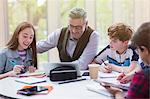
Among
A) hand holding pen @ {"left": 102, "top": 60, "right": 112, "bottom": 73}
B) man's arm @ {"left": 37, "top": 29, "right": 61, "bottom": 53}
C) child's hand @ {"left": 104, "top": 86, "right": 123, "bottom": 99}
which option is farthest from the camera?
man's arm @ {"left": 37, "top": 29, "right": 61, "bottom": 53}

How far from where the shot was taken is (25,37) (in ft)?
8.25

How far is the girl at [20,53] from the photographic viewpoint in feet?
8.17

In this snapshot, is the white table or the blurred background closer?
the white table

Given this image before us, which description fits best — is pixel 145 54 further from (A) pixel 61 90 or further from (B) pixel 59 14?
(B) pixel 59 14

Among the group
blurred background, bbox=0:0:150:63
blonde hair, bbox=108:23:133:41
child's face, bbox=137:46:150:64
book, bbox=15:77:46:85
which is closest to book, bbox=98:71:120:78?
blonde hair, bbox=108:23:133:41

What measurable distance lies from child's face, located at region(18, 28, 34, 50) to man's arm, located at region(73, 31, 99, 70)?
0.46 m

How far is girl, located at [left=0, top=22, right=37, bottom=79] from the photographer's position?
2489mm

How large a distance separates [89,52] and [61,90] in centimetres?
96

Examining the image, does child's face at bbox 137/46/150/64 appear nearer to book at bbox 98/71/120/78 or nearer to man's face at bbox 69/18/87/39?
book at bbox 98/71/120/78

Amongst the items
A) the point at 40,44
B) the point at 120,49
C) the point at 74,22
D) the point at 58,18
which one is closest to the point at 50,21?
the point at 58,18

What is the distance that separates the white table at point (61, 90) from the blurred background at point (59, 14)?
4.15 ft

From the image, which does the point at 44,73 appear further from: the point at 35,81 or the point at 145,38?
the point at 145,38

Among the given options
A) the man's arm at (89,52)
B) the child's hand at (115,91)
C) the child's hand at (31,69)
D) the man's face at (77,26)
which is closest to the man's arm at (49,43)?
the man's face at (77,26)

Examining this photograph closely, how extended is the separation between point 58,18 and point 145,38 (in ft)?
6.87
